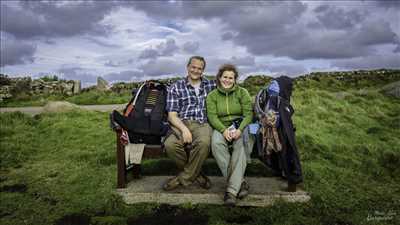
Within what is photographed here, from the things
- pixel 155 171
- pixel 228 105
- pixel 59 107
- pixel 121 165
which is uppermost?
pixel 228 105

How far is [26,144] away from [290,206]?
6505mm

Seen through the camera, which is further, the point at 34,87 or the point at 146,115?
the point at 34,87

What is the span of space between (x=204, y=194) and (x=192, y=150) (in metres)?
0.57

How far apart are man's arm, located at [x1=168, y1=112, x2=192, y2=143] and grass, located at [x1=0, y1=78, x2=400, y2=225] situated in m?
0.79

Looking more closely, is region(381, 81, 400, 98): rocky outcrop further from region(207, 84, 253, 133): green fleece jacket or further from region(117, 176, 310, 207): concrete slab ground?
region(207, 84, 253, 133): green fleece jacket

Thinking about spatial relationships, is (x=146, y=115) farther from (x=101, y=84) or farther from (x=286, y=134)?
(x=101, y=84)

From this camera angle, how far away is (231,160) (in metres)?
4.24

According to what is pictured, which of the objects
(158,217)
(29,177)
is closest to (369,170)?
(158,217)

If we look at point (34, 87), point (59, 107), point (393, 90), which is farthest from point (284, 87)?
point (34, 87)

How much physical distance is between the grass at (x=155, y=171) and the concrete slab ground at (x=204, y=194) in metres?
0.10

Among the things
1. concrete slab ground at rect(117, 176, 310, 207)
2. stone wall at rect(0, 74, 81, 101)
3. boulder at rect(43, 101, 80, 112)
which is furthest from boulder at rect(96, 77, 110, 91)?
concrete slab ground at rect(117, 176, 310, 207)

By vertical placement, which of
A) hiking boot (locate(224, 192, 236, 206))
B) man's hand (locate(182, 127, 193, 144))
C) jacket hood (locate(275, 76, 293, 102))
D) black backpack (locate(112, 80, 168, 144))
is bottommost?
hiking boot (locate(224, 192, 236, 206))

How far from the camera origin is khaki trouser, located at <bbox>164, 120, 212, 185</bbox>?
4.30m

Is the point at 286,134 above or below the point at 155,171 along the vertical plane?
above
